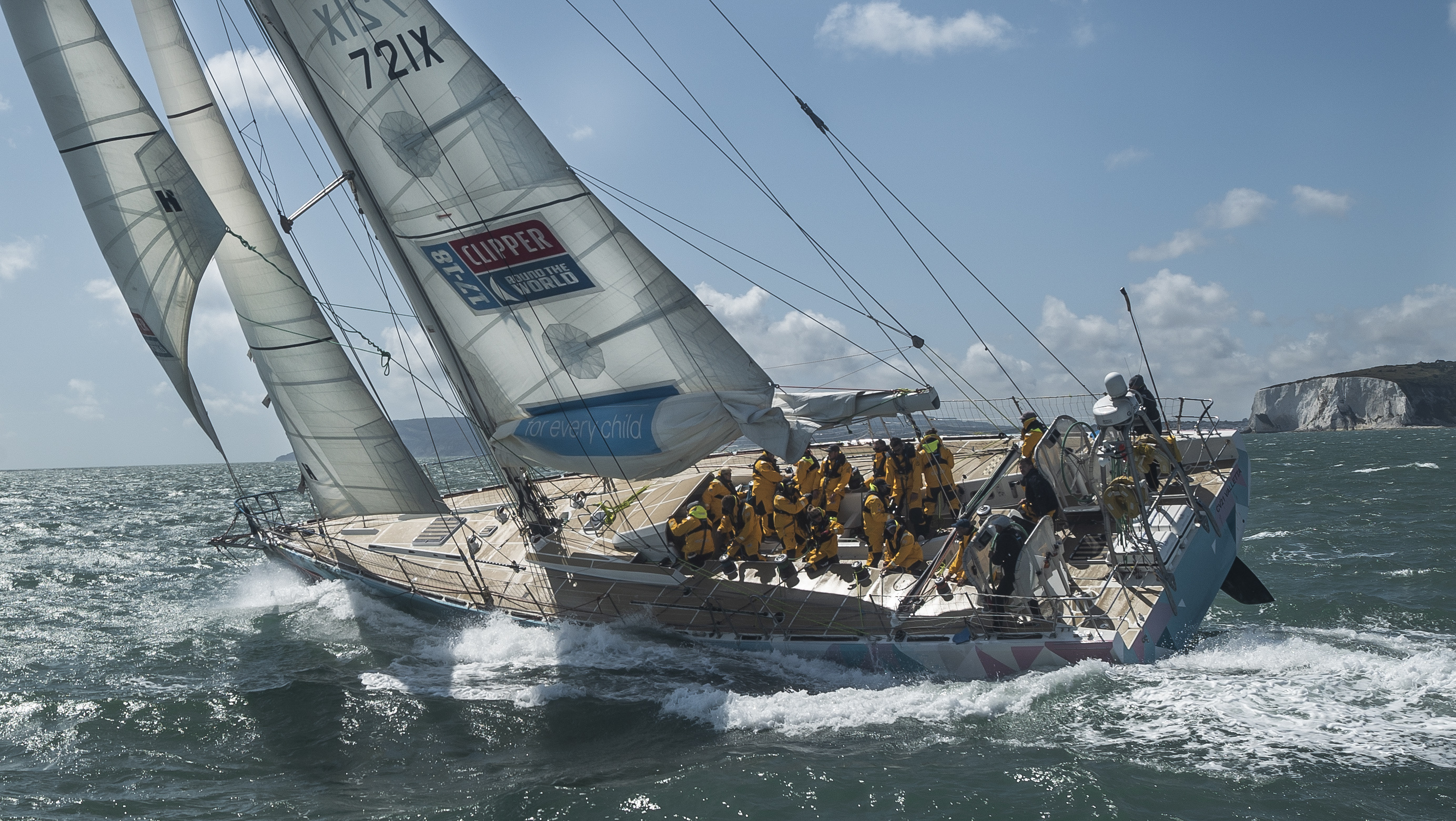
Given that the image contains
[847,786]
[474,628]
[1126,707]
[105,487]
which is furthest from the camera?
[105,487]

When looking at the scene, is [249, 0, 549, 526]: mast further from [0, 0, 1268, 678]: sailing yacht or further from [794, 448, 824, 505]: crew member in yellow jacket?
[794, 448, 824, 505]: crew member in yellow jacket

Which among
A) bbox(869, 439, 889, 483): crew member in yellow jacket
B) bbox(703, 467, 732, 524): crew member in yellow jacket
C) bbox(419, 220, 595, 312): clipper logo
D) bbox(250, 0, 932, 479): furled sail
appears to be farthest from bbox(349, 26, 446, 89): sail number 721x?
bbox(869, 439, 889, 483): crew member in yellow jacket

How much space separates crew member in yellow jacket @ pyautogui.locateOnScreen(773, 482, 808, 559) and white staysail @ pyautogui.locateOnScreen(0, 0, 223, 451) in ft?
23.0

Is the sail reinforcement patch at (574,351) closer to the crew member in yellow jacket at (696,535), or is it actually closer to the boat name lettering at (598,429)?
the boat name lettering at (598,429)

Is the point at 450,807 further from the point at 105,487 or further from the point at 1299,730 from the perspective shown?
the point at 105,487

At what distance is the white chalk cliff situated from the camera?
7862cm

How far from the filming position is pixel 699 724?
771cm

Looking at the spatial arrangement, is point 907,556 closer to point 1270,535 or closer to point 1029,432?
point 1029,432

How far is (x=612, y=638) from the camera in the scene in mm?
9516

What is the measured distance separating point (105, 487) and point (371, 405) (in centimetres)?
5380

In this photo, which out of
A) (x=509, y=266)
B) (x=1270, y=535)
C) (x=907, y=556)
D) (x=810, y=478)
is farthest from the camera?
(x=1270, y=535)

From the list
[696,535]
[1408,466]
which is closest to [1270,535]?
[696,535]

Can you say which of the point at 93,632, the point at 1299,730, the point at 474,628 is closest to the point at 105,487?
the point at 93,632

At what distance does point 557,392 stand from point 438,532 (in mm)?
3865
